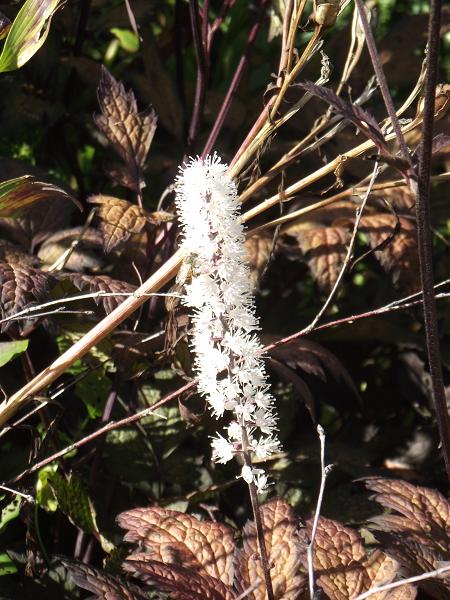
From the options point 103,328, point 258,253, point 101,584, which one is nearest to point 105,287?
point 103,328

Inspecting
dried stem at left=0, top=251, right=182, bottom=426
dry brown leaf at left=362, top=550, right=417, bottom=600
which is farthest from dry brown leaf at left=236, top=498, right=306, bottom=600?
dried stem at left=0, top=251, right=182, bottom=426

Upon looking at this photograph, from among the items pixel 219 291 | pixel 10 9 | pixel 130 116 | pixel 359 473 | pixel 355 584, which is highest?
pixel 10 9

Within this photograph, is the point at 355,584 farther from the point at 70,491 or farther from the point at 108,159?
the point at 108,159

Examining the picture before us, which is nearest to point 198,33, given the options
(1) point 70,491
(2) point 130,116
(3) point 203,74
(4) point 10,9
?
(3) point 203,74

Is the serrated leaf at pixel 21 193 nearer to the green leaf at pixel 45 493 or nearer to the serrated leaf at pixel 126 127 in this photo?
the serrated leaf at pixel 126 127

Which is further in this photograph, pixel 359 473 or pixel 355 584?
pixel 359 473

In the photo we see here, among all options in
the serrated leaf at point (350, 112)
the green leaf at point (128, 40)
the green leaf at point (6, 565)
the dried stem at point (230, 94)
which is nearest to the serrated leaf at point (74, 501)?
the green leaf at point (6, 565)

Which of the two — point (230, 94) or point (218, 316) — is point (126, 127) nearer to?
point (230, 94)
